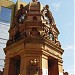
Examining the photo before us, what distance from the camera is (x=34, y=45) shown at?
65.3ft

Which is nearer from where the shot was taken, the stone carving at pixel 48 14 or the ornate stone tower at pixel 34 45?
the ornate stone tower at pixel 34 45

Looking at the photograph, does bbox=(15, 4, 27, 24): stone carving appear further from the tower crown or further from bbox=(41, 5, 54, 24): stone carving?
bbox=(41, 5, 54, 24): stone carving

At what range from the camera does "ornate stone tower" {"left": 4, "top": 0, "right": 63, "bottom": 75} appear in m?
19.2

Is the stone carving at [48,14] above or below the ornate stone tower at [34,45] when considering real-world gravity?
above

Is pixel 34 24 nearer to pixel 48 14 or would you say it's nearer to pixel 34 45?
pixel 34 45

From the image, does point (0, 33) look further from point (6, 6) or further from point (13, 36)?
point (13, 36)

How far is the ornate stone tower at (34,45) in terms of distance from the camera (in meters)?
19.2

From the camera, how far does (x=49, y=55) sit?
805 inches

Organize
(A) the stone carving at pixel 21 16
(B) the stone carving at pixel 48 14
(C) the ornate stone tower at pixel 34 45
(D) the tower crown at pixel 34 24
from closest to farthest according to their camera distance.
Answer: (C) the ornate stone tower at pixel 34 45 → (D) the tower crown at pixel 34 24 → (A) the stone carving at pixel 21 16 → (B) the stone carving at pixel 48 14

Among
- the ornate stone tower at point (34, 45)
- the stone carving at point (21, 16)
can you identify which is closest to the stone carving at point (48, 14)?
the ornate stone tower at point (34, 45)

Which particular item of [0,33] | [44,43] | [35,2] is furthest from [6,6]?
[44,43]

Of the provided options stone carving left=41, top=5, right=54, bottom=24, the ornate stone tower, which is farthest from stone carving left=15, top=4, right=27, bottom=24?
stone carving left=41, top=5, right=54, bottom=24

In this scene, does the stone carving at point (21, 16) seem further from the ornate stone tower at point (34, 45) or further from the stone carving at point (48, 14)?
the stone carving at point (48, 14)

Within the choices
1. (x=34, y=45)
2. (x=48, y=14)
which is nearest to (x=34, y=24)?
(x=34, y=45)
